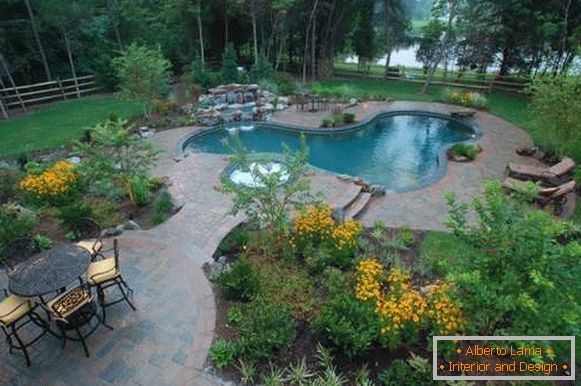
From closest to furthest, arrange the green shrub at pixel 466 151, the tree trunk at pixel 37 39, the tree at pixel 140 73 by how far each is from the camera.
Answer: the green shrub at pixel 466 151 → the tree at pixel 140 73 → the tree trunk at pixel 37 39

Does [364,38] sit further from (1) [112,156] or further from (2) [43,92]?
(1) [112,156]

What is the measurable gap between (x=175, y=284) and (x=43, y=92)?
17.3 metres

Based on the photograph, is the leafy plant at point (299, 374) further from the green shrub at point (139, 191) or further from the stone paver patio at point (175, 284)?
the green shrub at point (139, 191)

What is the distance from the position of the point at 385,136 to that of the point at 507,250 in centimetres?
1129

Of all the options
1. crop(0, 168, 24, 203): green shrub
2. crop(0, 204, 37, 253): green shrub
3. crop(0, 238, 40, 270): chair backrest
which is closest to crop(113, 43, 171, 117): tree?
crop(0, 168, 24, 203): green shrub

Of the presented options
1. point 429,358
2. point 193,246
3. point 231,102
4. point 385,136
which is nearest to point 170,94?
point 231,102

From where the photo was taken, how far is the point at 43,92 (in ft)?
58.3

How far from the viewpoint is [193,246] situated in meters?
6.97

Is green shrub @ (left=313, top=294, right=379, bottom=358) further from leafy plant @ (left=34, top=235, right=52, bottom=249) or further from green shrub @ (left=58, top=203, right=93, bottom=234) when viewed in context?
leafy plant @ (left=34, top=235, right=52, bottom=249)

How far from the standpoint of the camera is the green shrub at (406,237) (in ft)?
24.1

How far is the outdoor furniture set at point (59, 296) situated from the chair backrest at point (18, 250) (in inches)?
22.6

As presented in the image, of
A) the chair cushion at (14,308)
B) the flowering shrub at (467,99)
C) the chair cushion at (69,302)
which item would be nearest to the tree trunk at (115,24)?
the flowering shrub at (467,99)

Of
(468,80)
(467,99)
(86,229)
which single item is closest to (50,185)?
(86,229)

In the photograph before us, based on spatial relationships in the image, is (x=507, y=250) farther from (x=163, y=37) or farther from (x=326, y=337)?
(x=163, y=37)
